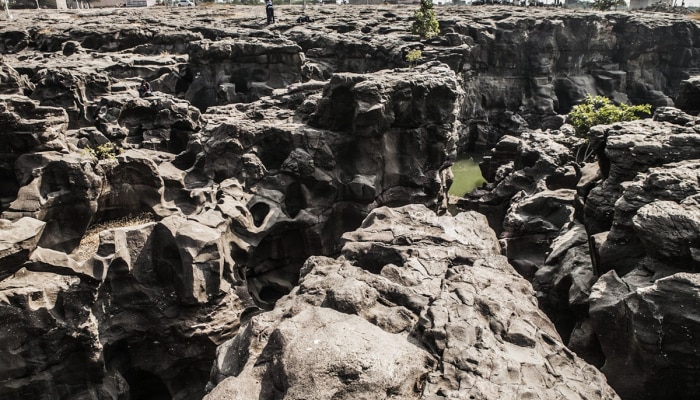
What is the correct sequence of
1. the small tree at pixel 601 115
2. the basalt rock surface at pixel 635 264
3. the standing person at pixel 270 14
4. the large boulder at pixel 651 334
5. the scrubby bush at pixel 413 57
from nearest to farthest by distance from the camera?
the large boulder at pixel 651 334, the basalt rock surface at pixel 635 264, the small tree at pixel 601 115, the scrubby bush at pixel 413 57, the standing person at pixel 270 14

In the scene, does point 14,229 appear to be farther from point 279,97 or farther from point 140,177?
point 279,97

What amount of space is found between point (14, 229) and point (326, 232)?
11009 millimetres

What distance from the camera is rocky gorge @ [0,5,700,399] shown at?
8422 mm

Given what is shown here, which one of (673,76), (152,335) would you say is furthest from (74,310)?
(673,76)

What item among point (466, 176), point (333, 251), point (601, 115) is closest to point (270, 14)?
point (466, 176)

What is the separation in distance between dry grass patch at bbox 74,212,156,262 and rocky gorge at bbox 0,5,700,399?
0.09 metres

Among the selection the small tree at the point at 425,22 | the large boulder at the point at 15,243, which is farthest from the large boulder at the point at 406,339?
the small tree at the point at 425,22

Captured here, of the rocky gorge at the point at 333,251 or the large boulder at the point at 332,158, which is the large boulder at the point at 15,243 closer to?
the rocky gorge at the point at 333,251

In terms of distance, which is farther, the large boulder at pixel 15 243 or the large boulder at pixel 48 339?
the large boulder at pixel 48 339

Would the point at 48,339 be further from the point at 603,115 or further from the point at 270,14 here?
the point at 270,14

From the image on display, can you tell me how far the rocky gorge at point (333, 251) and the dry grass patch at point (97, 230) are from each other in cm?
9

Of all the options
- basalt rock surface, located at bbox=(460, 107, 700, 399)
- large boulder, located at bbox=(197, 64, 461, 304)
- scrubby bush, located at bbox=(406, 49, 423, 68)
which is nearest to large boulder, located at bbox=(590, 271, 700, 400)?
basalt rock surface, located at bbox=(460, 107, 700, 399)

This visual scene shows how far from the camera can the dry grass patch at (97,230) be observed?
15480 mm

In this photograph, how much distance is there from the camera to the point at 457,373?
7.78m
